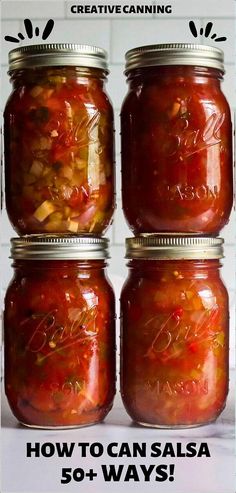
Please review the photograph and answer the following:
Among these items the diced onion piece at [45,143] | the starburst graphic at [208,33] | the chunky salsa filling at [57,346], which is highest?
the starburst graphic at [208,33]

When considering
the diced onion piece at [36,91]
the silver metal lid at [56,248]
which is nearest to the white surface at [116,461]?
the silver metal lid at [56,248]

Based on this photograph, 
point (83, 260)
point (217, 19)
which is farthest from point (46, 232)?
point (217, 19)

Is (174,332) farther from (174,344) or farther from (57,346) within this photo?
(57,346)

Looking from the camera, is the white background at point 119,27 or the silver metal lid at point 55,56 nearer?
the silver metal lid at point 55,56

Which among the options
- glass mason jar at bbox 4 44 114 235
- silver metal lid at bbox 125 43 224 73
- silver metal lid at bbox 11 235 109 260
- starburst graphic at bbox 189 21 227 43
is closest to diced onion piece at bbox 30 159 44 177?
glass mason jar at bbox 4 44 114 235

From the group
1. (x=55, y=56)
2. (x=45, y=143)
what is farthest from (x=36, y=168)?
(x=55, y=56)

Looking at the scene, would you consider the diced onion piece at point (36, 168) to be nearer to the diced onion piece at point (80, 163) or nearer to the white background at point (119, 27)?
the diced onion piece at point (80, 163)
